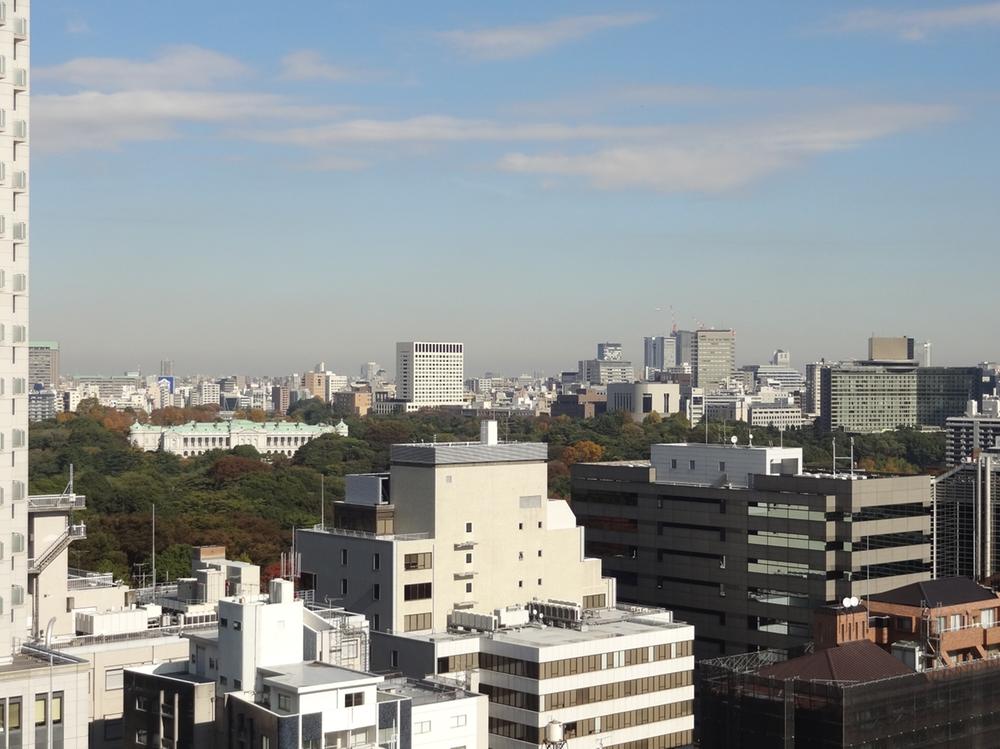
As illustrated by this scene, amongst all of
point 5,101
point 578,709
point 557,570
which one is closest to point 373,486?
point 557,570

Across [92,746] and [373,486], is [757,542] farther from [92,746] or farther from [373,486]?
[92,746]

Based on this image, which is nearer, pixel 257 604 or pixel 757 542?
pixel 257 604

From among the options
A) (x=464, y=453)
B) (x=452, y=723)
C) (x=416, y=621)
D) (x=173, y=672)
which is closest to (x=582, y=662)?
(x=416, y=621)

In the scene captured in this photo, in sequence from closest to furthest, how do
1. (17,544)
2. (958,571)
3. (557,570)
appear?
(17,544), (557,570), (958,571)

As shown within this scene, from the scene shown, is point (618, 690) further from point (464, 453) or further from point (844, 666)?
point (464, 453)

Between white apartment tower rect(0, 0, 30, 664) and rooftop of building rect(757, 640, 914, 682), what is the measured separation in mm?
25757

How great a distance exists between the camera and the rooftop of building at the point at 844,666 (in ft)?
165

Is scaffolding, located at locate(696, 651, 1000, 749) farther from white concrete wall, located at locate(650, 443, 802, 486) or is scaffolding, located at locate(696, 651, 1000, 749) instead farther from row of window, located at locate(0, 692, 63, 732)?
row of window, located at locate(0, 692, 63, 732)

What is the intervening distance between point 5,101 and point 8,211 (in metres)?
3.45

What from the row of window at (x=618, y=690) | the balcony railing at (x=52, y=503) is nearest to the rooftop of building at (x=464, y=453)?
the row of window at (x=618, y=690)

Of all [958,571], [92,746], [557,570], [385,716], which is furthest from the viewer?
[958,571]

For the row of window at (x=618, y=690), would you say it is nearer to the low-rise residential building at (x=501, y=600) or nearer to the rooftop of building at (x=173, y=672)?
the low-rise residential building at (x=501, y=600)

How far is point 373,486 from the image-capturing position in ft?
200

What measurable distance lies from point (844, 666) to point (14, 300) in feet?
100
